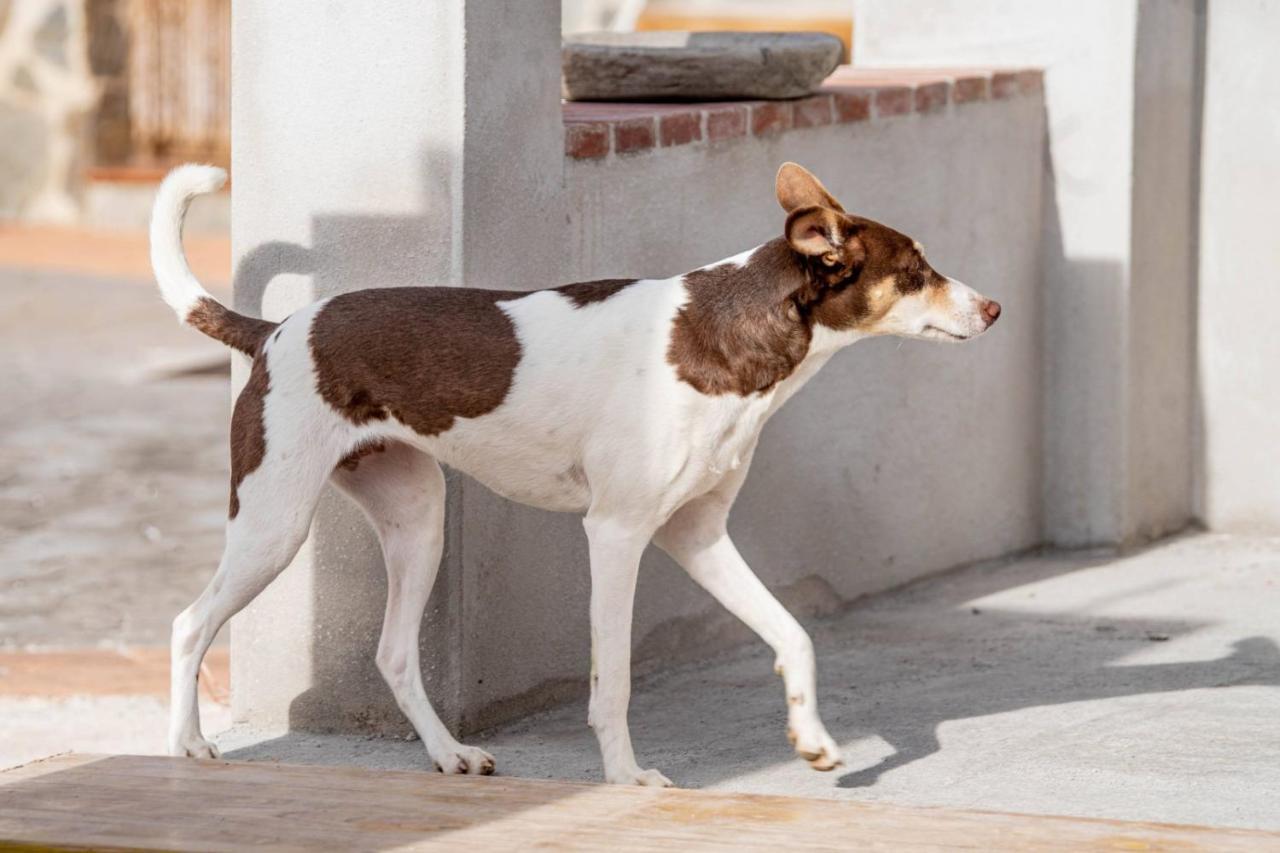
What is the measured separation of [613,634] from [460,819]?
0.63 meters

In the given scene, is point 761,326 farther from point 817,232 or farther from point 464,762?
point 464,762

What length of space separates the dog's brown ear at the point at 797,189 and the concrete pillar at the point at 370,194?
0.82 m

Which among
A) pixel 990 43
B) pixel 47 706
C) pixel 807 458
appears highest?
pixel 990 43

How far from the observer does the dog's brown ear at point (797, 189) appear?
13.1 feet

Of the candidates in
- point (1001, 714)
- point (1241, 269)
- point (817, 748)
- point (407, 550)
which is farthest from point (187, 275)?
point (1241, 269)

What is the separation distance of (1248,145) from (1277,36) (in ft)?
1.21

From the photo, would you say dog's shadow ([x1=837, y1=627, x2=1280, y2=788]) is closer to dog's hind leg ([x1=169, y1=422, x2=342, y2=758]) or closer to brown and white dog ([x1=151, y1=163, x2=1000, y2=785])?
brown and white dog ([x1=151, y1=163, x2=1000, y2=785])

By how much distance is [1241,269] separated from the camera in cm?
694

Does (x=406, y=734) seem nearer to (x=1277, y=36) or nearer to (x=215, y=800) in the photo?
(x=215, y=800)

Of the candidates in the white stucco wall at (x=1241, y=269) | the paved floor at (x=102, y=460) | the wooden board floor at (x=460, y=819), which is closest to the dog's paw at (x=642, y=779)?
the wooden board floor at (x=460, y=819)

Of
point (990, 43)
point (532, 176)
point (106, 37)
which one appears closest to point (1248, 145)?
point (990, 43)

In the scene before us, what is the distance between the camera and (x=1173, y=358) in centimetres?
699

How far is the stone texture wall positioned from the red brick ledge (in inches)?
431

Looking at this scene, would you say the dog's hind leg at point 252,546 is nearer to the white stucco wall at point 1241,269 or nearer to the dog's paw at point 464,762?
the dog's paw at point 464,762
